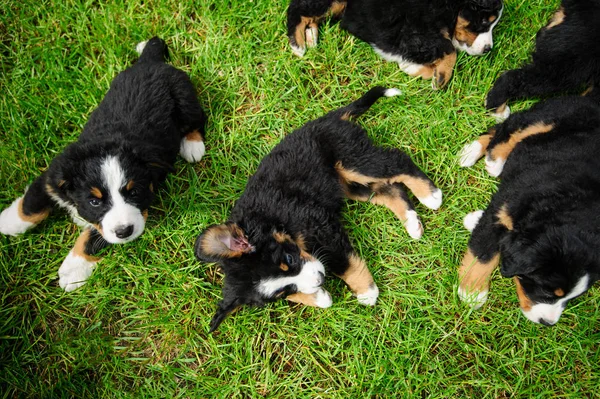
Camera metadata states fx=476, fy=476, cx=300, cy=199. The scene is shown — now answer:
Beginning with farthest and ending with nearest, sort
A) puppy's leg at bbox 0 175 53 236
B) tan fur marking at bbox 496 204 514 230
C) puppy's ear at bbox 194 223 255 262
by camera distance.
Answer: puppy's leg at bbox 0 175 53 236
tan fur marking at bbox 496 204 514 230
puppy's ear at bbox 194 223 255 262

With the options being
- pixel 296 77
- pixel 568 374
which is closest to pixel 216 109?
pixel 296 77

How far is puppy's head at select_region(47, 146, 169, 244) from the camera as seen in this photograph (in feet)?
8.49

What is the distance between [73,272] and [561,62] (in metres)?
3.35

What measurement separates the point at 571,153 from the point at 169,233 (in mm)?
2464

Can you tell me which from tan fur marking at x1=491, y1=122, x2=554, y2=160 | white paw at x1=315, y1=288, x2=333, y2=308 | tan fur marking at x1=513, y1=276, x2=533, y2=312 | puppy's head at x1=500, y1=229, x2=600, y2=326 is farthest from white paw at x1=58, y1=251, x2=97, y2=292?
tan fur marking at x1=491, y1=122, x2=554, y2=160

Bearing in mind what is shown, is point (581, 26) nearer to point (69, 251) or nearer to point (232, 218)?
point (232, 218)

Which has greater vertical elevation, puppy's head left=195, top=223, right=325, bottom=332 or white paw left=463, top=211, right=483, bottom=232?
puppy's head left=195, top=223, right=325, bottom=332

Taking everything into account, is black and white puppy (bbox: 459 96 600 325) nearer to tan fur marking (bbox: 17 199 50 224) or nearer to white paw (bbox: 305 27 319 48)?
white paw (bbox: 305 27 319 48)

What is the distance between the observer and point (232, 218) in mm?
2729

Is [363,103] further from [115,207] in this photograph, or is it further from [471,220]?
[115,207]

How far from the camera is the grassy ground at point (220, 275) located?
2869 mm

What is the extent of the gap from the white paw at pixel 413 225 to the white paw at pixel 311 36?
1385mm

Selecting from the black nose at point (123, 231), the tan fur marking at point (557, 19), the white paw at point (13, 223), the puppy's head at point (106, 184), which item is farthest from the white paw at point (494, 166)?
the white paw at point (13, 223)

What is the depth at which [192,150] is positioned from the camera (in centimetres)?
325
